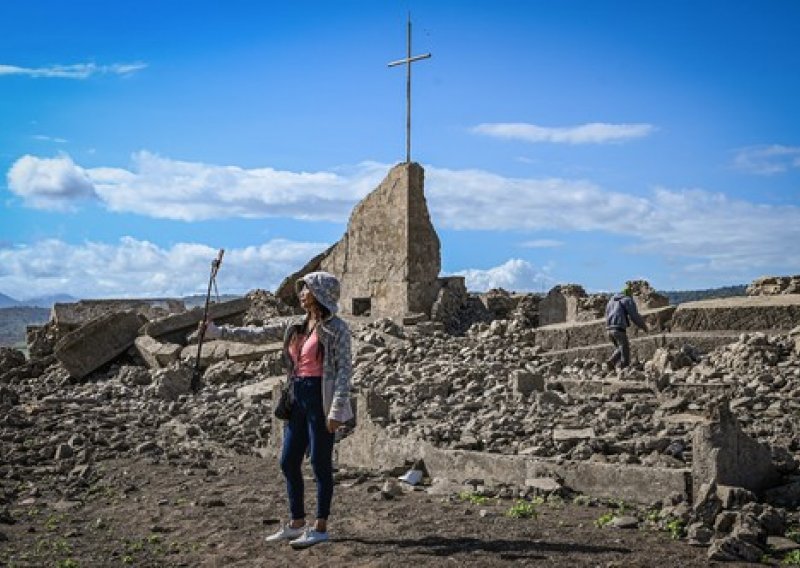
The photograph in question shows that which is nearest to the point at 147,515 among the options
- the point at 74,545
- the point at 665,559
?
the point at 74,545

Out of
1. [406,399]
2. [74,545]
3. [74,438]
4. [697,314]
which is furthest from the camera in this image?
[697,314]

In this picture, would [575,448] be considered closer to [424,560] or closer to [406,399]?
[424,560]

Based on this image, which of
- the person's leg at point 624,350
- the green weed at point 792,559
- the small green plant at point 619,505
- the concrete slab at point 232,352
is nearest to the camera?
the green weed at point 792,559

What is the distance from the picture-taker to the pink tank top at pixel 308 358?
6.06m

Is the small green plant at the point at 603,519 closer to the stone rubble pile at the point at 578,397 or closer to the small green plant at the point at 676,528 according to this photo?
the small green plant at the point at 676,528

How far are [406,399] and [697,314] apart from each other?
6.45 metres

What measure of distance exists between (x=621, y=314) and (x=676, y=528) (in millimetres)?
8298

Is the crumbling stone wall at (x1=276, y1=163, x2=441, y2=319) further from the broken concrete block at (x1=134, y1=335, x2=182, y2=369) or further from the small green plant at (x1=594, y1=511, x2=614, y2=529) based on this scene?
the small green plant at (x1=594, y1=511, x2=614, y2=529)

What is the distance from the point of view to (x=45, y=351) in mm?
21891

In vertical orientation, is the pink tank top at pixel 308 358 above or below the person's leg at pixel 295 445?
above

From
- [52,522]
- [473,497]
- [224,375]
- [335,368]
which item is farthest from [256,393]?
[335,368]

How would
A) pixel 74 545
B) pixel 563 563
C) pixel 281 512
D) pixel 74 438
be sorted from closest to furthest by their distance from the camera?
pixel 563 563 → pixel 74 545 → pixel 281 512 → pixel 74 438

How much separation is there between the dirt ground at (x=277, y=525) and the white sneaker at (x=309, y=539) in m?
0.05

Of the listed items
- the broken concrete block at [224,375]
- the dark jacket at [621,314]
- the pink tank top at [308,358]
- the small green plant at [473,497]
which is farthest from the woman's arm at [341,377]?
the broken concrete block at [224,375]
